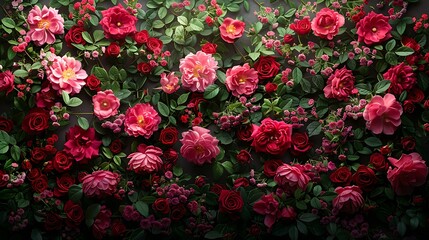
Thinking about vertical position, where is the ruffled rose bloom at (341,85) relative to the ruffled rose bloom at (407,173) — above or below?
above

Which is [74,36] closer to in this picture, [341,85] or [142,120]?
[142,120]

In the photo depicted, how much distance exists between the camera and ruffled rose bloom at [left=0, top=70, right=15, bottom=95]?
2.21 metres

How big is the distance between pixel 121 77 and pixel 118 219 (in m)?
0.59

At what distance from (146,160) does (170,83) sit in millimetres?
336

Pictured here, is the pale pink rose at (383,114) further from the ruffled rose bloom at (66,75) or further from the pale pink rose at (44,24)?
the pale pink rose at (44,24)

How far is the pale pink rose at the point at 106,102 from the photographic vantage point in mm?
2221

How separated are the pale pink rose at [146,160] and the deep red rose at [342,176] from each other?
70 cm

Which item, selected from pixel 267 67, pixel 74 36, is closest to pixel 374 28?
pixel 267 67

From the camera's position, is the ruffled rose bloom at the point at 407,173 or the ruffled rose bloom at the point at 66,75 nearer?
the ruffled rose bloom at the point at 407,173

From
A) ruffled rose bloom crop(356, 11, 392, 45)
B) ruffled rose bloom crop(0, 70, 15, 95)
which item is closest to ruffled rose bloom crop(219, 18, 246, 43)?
ruffled rose bloom crop(356, 11, 392, 45)

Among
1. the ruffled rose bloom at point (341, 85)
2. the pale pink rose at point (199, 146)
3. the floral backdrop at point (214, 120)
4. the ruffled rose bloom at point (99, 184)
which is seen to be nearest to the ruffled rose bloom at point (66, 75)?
the floral backdrop at point (214, 120)

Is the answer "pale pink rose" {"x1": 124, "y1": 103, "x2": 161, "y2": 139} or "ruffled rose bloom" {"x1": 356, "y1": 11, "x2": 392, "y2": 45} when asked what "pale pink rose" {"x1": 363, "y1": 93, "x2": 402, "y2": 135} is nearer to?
"ruffled rose bloom" {"x1": 356, "y1": 11, "x2": 392, "y2": 45}

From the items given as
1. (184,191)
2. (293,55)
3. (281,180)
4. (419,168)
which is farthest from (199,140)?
(419,168)

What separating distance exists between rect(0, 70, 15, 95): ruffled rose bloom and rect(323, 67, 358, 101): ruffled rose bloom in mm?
1286
